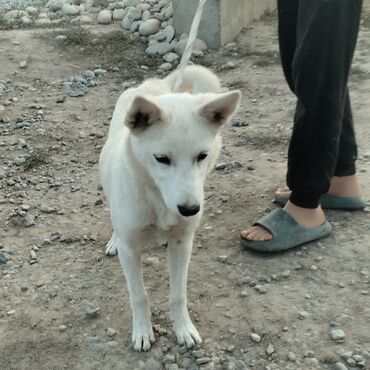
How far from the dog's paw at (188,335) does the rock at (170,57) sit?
457cm

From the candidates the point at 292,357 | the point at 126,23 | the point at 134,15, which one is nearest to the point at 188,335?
the point at 292,357

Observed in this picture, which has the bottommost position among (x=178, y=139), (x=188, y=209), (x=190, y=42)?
(x=188, y=209)

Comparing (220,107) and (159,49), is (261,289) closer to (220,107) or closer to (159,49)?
(220,107)

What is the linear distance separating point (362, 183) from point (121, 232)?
2134 mm

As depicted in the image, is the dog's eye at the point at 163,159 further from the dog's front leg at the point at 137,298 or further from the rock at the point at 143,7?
the rock at the point at 143,7

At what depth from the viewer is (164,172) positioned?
2.42 metres

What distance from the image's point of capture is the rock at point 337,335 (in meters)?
2.88

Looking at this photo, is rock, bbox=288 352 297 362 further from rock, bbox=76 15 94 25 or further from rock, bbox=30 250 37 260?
rock, bbox=76 15 94 25

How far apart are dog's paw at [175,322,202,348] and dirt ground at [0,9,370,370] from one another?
4cm

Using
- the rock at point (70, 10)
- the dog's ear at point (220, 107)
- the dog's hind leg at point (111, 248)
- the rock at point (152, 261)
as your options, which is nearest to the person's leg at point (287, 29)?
the dog's ear at point (220, 107)

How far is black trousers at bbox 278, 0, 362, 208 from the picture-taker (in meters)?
3.03

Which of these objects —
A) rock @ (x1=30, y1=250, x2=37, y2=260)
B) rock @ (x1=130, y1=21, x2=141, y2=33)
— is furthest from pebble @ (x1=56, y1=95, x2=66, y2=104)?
rock @ (x1=30, y1=250, x2=37, y2=260)

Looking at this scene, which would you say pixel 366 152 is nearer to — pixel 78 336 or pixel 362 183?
pixel 362 183

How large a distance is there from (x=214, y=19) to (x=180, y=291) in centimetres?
501
